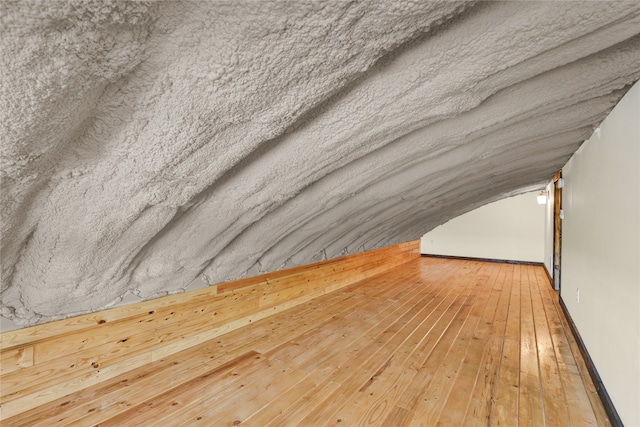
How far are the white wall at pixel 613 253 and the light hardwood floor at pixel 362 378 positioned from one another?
0.97ft

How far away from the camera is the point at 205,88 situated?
100 cm

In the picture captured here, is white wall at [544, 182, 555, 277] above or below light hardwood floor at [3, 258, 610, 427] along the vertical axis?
above

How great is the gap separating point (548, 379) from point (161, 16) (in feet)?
Answer: 9.34

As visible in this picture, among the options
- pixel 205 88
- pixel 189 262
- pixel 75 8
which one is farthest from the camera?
pixel 189 262

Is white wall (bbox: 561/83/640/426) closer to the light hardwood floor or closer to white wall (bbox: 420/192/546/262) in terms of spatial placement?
the light hardwood floor

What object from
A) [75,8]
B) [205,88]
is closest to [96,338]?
[205,88]

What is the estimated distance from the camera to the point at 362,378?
2.14 m

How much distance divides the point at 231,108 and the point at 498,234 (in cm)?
828

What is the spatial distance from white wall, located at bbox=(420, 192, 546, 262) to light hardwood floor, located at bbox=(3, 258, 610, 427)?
14.8 ft

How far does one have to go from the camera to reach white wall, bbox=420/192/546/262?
296 inches

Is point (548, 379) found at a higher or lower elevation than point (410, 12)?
lower

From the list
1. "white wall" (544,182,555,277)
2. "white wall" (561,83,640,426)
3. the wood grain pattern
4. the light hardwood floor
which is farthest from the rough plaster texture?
"white wall" (544,182,555,277)

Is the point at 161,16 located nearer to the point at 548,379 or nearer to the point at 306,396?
the point at 306,396

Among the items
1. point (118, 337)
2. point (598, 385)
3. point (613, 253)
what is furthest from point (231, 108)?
point (598, 385)
